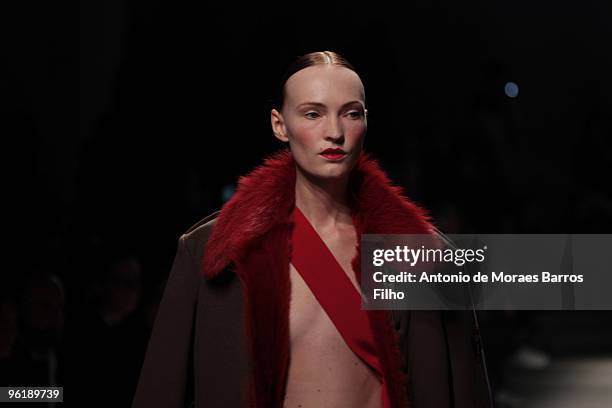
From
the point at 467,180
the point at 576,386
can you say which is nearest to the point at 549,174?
the point at 467,180

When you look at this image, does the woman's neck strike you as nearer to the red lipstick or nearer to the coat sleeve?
the red lipstick

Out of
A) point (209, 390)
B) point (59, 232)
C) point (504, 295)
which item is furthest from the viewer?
point (59, 232)

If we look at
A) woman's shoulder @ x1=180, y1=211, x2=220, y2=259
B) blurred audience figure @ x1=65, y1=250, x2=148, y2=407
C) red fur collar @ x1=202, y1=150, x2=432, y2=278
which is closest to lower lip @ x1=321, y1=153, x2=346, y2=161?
red fur collar @ x1=202, y1=150, x2=432, y2=278

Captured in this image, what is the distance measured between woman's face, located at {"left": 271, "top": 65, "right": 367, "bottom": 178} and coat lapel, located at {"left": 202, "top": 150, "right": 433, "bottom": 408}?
85mm

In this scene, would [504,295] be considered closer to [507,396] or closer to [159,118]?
[159,118]

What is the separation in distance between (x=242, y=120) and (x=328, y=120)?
60.1 inches

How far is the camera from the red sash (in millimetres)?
2240

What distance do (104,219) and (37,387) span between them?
80 centimetres

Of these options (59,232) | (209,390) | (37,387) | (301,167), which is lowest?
(209,390)

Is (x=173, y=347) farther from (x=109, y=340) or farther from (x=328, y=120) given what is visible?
(x=109, y=340)

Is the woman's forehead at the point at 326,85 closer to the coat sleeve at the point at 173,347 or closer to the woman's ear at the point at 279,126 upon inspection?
the woman's ear at the point at 279,126

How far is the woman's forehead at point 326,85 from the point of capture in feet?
7.48

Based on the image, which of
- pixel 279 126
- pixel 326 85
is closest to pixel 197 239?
pixel 279 126

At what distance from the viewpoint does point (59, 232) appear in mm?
3643
